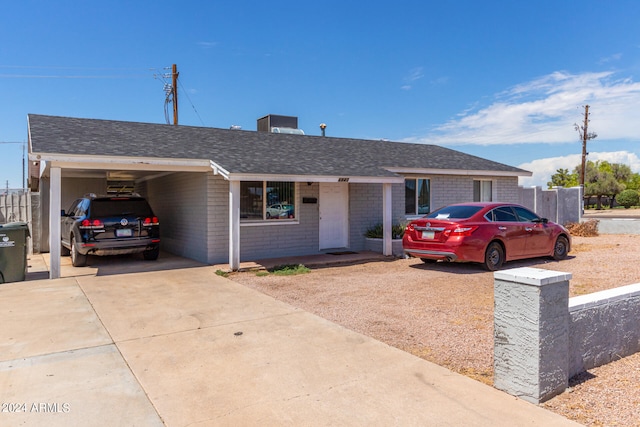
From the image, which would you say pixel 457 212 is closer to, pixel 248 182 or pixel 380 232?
pixel 380 232

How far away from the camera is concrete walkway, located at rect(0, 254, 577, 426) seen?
344 cm

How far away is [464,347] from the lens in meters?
4.93

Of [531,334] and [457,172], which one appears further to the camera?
Result: [457,172]

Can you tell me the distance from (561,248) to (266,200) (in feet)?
26.0

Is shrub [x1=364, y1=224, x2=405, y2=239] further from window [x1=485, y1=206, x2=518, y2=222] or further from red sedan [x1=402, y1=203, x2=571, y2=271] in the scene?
window [x1=485, y1=206, x2=518, y2=222]

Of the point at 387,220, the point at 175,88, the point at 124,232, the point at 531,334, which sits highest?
the point at 175,88

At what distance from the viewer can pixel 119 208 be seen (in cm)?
1075

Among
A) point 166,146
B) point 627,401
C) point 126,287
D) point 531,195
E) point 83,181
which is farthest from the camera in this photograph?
point 531,195

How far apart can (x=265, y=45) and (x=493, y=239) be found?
13.9m

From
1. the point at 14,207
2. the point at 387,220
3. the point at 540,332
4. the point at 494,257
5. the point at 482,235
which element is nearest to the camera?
the point at 540,332

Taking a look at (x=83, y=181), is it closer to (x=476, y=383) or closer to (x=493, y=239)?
(x=493, y=239)

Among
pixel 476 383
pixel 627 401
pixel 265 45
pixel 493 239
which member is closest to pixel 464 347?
pixel 476 383

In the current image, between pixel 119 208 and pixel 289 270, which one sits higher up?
pixel 119 208

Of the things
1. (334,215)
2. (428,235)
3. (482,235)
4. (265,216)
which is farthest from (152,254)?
(482,235)
